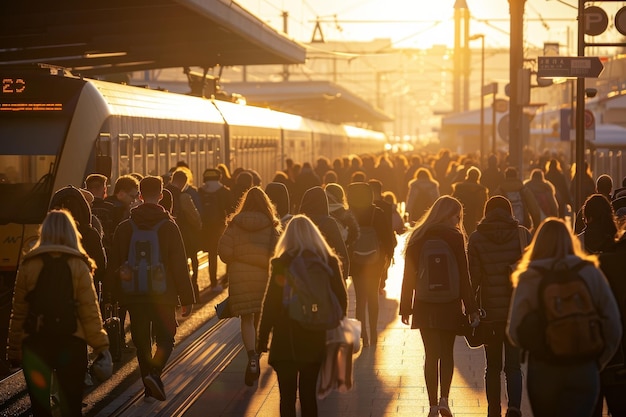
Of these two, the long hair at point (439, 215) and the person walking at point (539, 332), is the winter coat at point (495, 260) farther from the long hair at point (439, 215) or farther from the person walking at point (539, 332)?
the person walking at point (539, 332)

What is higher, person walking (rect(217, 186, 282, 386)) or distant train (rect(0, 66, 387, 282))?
distant train (rect(0, 66, 387, 282))

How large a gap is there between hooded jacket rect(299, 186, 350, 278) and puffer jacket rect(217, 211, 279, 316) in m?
0.58

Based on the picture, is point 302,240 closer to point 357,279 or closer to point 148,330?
point 148,330

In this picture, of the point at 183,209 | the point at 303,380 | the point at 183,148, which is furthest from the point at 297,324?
the point at 183,148

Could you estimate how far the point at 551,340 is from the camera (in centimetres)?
690

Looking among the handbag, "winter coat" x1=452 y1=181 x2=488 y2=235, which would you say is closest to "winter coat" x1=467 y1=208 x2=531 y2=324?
the handbag

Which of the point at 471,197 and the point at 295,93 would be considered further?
the point at 295,93

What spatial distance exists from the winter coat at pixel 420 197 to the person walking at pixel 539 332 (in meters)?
14.1

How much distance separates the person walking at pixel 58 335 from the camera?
7902mm

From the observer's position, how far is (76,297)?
802cm

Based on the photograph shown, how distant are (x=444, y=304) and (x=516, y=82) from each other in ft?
49.7

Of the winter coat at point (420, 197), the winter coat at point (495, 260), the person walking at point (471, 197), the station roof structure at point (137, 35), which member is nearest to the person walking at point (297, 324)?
the winter coat at point (495, 260)

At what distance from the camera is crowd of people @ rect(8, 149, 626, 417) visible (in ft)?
23.1

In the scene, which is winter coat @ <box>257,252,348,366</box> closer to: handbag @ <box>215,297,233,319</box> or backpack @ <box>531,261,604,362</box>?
backpack @ <box>531,261,604,362</box>
